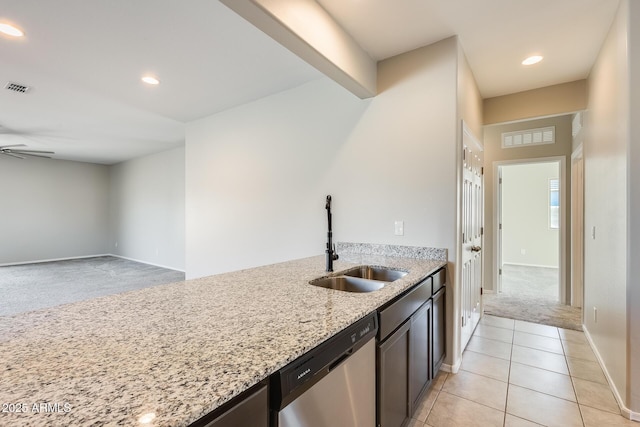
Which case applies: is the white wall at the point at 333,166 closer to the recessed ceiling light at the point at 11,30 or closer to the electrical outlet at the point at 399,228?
the electrical outlet at the point at 399,228

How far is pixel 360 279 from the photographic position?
1.97 metres

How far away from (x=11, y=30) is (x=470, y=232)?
4.01 m

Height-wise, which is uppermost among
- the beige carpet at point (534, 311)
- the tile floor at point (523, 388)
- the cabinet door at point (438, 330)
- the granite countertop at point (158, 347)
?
the granite countertop at point (158, 347)

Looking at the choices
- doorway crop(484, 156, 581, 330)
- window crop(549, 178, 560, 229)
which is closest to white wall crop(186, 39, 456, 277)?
doorway crop(484, 156, 581, 330)

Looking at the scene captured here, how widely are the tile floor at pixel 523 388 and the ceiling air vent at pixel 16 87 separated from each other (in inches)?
188

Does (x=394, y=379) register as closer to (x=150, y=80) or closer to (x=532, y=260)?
(x=150, y=80)

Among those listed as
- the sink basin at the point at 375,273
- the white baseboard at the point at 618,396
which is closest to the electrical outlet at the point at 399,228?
the sink basin at the point at 375,273

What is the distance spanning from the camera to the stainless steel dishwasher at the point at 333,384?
0.87 metres

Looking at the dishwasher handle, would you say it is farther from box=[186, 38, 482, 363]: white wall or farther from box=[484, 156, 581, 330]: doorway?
box=[484, 156, 581, 330]: doorway

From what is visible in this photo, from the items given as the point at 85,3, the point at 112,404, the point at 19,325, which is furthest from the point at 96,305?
the point at 85,3

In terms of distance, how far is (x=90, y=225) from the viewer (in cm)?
845

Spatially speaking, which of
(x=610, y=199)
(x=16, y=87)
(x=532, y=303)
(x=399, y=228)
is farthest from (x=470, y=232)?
(x=16, y=87)

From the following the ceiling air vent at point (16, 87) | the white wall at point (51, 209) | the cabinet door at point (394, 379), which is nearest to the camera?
the cabinet door at point (394, 379)

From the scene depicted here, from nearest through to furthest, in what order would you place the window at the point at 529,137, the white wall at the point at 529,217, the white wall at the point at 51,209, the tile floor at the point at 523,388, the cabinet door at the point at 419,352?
the cabinet door at the point at 419,352 < the tile floor at the point at 523,388 < the window at the point at 529,137 < the white wall at the point at 529,217 < the white wall at the point at 51,209
